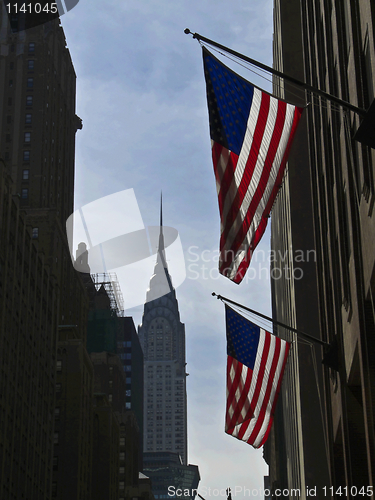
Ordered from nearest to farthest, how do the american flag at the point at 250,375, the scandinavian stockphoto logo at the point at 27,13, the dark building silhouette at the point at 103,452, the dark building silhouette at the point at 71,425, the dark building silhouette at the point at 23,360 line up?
the american flag at the point at 250,375 → the dark building silhouette at the point at 23,360 → the dark building silhouette at the point at 71,425 → the dark building silhouette at the point at 103,452 → the scandinavian stockphoto logo at the point at 27,13

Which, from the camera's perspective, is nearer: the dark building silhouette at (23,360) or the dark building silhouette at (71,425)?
the dark building silhouette at (23,360)

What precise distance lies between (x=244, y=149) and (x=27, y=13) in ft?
406

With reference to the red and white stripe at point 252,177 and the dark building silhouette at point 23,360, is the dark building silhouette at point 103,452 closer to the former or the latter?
the dark building silhouette at point 23,360

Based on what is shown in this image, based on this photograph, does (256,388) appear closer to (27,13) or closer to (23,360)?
(23,360)

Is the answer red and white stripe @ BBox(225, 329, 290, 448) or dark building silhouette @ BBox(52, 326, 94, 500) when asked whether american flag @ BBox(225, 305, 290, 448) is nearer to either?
red and white stripe @ BBox(225, 329, 290, 448)

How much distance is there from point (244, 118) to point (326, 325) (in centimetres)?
1147

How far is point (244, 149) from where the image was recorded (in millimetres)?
17266

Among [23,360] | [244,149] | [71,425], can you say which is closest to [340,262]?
[244,149]

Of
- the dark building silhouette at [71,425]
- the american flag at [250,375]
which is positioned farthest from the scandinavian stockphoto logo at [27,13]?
the american flag at [250,375]

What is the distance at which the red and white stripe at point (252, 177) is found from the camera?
17.1 meters

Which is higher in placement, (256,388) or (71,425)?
(71,425)

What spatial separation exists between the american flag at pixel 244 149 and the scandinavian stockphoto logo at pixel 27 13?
4738 inches

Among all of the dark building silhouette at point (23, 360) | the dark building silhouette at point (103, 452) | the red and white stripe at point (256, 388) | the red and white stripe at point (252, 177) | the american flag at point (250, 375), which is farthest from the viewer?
the dark building silhouette at point (103, 452)

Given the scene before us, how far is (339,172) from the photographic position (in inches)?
845
